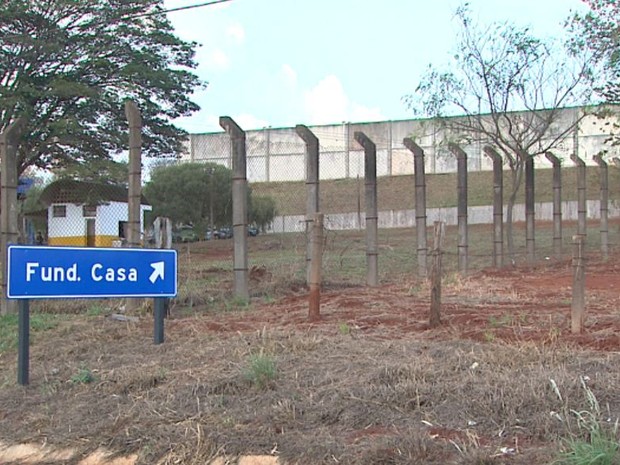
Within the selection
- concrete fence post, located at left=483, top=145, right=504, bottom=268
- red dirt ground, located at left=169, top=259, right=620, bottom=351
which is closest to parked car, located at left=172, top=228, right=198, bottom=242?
concrete fence post, located at left=483, top=145, right=504, bottom=268

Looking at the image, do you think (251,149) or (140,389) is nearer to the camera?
(140,389)

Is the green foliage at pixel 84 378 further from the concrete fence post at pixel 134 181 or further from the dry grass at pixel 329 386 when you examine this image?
the concrete fence post at pixel 134 181

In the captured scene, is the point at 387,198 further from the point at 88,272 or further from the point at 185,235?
the point at 88,272

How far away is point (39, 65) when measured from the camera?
2270cm

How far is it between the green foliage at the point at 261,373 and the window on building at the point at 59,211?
1778cm

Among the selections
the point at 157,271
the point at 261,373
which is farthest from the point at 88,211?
the point at 261,373

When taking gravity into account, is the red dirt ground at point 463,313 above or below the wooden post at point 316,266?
below

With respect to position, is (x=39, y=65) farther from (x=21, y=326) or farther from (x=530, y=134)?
(x=21, y=326)

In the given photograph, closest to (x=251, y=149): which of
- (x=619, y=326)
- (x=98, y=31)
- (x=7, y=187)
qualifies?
(x=98, y=31)

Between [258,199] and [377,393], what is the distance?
29.3 m

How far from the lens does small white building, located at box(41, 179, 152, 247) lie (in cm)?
2045

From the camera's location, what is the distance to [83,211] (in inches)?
836

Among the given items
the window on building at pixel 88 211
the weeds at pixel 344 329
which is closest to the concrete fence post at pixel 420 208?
the weeds at pixel 344 329

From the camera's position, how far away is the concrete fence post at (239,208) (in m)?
10.5
